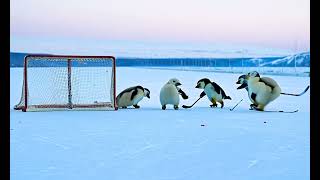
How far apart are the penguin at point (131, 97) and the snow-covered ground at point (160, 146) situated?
2.90 feet

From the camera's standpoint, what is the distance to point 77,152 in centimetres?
288

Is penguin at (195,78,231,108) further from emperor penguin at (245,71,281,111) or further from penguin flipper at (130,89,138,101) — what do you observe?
penguin flipper at (130,89,138,101)

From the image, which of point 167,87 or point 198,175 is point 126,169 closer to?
point 198,175

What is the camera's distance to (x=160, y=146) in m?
3.10

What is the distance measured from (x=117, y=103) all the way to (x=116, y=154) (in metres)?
3.44

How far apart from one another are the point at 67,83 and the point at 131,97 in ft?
3.32

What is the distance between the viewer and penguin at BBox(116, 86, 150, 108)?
6113mm

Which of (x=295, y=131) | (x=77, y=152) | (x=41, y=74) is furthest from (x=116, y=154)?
(x=41, y=74)

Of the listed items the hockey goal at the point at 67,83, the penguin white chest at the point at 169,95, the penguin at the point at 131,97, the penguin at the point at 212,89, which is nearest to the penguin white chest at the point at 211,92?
the penguin at the point at 212,89

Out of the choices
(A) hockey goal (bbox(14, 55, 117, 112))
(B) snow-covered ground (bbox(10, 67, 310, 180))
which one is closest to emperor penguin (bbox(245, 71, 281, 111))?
(B) snow-covered ground (bbox(10, 67, 310, 180))

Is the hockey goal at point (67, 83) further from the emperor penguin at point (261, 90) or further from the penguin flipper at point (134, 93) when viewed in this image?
the emperor penguin at point (261, 90)

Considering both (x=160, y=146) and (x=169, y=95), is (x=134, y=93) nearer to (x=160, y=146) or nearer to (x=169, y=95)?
(x=169, y=95)

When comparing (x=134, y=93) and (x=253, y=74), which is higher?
(x=253, y=74)

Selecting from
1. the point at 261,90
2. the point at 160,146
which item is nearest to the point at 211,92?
the point at 261,90
